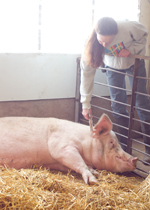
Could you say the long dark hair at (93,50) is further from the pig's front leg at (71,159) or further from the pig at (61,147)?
the pig's front leg at (71,159)

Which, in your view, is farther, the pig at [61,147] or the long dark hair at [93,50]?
the long dark hair at [93,50]

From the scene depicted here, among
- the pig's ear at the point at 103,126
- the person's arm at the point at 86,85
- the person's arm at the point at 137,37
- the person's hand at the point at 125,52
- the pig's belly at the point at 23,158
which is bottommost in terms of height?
the pig's belly at the point at 23,158

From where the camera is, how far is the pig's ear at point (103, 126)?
3.42 meters

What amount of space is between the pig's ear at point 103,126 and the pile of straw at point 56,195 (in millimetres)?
773

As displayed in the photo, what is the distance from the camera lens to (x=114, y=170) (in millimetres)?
3439

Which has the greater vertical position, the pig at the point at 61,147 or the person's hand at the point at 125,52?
the person's hand at the point at 125,52

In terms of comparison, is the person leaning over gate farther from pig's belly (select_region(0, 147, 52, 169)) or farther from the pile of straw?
the pile of straw

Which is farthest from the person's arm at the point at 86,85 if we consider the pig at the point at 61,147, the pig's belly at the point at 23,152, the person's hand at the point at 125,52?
the pig's belly at the point at 23,152

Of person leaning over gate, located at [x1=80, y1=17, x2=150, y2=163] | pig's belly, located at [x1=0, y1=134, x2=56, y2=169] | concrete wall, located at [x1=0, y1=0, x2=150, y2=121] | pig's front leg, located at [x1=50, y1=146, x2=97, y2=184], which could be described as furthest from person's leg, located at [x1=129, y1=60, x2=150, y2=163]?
pig's belly, located at [x1=0, y1=134, x2=56, y2=169]

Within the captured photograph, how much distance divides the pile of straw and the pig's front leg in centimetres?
37

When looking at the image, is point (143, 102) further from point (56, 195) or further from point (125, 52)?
point (56, 195)

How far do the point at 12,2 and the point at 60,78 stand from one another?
3.91ft

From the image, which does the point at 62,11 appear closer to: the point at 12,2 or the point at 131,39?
the point at 12,2

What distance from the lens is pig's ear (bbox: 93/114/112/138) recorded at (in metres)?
3.42
